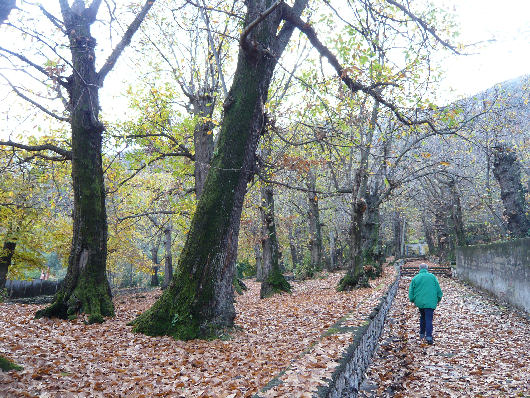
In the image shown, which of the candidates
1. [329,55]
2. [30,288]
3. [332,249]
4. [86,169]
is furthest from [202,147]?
[332,249]

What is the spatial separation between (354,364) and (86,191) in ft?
22.5

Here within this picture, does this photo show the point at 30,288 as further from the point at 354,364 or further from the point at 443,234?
the point at 443,234

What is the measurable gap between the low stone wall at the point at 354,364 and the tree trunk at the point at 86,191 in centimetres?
555

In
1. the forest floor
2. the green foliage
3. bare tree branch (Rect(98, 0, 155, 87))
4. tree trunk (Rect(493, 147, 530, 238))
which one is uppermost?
bare tree branch (Rect(98, 0, 155, 87))

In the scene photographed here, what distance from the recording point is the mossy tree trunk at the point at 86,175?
26.3 feet

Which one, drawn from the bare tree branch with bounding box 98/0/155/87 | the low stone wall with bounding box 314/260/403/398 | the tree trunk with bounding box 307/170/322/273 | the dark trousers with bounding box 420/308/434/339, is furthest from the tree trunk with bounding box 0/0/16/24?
the tree trunk with bounding box 307/170/322/273

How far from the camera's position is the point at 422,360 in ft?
23.1

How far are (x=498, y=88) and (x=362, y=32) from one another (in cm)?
1331

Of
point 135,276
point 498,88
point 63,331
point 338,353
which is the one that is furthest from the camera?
point 135,276

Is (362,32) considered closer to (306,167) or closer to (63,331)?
(306,167)

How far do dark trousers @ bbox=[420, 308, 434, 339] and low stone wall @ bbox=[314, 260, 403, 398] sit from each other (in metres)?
1.59

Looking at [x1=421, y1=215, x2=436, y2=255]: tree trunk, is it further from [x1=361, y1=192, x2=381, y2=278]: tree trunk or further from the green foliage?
the green foliage

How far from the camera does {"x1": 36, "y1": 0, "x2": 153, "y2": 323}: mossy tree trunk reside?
8031mm

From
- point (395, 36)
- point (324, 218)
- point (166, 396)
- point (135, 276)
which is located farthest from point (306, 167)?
point (135, 276)
